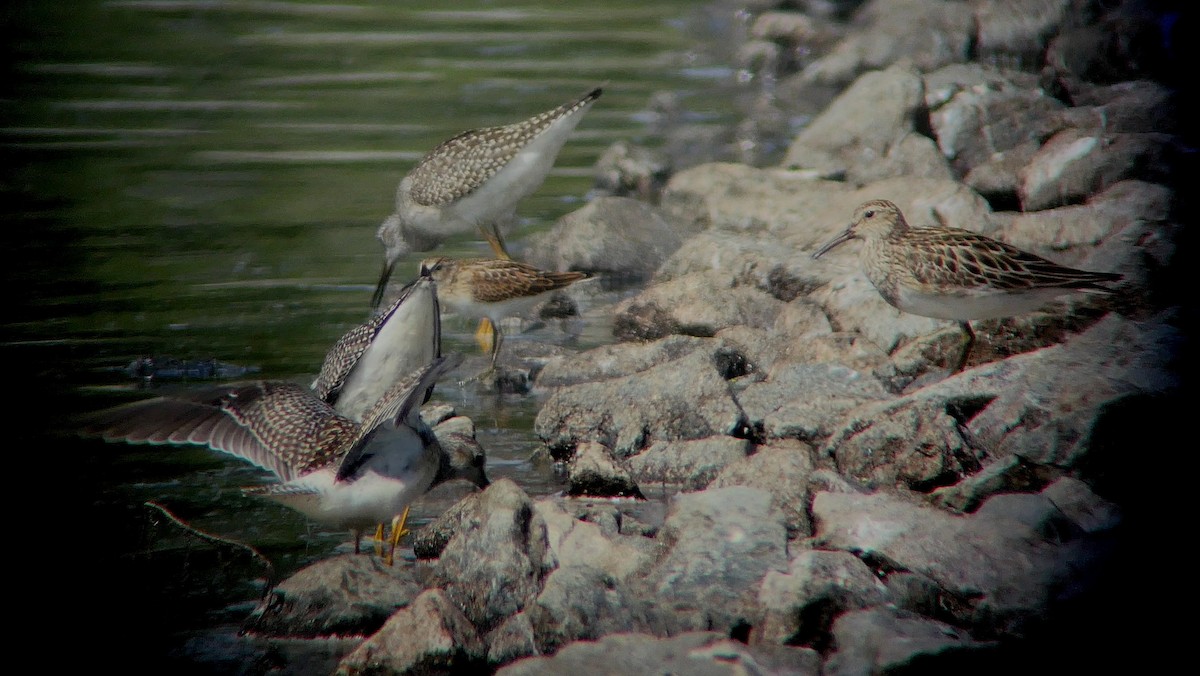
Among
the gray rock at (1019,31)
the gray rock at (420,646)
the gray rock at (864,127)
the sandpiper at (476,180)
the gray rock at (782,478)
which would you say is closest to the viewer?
the gray rock at (420,646)

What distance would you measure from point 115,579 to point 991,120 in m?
Answer: 9.27

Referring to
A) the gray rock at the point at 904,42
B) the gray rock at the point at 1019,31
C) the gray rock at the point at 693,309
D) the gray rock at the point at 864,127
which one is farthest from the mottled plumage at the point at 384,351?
the gray rock at the point at 1019,31

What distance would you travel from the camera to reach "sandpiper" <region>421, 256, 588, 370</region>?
367 inches

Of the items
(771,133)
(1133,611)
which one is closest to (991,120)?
(771,133)

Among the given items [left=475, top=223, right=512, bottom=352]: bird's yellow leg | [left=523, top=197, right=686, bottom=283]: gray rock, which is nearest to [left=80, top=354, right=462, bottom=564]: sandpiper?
[left=475, top=223, right=512, bottom=352]: bird's yellow leg

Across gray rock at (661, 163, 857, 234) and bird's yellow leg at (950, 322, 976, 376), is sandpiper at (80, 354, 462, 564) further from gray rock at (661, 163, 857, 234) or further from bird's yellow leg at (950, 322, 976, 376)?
gray rock at (661, 163, 857, 234)

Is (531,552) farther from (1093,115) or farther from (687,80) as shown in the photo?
(687,80)

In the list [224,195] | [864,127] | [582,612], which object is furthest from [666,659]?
[224,195]

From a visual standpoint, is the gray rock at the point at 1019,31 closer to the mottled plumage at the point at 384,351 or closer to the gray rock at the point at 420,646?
the mottled plumage at the point at 384,351

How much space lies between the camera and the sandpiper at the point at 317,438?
234 inches

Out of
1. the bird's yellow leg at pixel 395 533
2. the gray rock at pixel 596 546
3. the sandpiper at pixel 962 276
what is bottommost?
the bird's yellow leg at pixel 395 533

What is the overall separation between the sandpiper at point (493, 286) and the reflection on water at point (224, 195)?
0.62m

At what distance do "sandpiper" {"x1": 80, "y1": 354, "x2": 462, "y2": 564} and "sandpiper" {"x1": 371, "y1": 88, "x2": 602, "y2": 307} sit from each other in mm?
3964

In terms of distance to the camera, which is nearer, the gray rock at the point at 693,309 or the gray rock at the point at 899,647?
the gray rock at the point at 899,647
